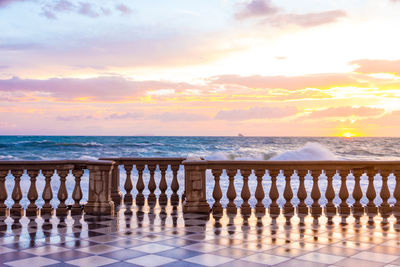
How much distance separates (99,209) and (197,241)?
2.89 m

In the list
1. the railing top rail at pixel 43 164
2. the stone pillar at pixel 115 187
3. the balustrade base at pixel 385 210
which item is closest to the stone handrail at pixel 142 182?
the stone pillar at pixel 115 187

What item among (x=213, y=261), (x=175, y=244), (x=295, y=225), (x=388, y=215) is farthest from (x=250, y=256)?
(x=388, y=215)

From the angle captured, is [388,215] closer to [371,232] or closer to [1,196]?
[371,232]

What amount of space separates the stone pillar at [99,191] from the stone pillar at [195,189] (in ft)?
4.78

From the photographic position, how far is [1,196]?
887 cm

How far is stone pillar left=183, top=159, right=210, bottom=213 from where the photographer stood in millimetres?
9148

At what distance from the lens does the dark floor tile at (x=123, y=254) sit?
5684mm

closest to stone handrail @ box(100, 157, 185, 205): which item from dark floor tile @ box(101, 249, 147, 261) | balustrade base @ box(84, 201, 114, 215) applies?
balustrade base @ box(84, 201, 114, 215)

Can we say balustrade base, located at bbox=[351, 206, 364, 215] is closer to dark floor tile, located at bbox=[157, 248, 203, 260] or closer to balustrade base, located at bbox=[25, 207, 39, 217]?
dark floor tile, located at bbox=[157, 248, 203, 260]

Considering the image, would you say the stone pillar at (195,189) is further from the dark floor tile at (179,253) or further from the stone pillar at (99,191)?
the dark floor tile at (179,253)

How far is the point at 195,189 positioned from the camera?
30.2ft

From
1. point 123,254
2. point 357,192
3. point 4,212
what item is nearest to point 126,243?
point 123,254

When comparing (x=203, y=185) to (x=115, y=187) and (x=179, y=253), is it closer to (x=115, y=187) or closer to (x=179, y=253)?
(x=115, y=187)

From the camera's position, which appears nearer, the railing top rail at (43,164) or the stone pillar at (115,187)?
the railing top rail at (43,164)
